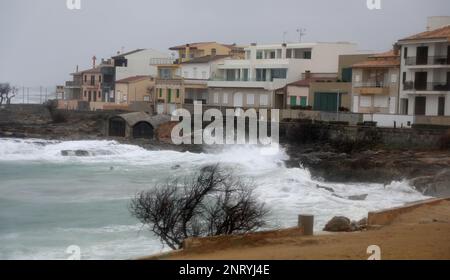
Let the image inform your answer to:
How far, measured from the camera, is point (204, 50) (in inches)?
2125

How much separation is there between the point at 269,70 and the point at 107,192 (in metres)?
22.2

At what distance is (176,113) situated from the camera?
4556 centimetres

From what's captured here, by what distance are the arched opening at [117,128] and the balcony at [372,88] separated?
1530 centimetres

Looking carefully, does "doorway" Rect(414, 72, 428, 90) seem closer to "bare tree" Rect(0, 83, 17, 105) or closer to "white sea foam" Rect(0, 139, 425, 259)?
"white sea foam" Rect(0, 139, 425, 259)

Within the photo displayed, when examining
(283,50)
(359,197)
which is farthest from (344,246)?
(283,50)

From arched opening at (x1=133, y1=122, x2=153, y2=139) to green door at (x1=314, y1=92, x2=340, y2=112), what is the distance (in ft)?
33.6

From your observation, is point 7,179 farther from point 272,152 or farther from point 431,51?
point 431,51

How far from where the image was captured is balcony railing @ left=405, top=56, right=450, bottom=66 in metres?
32.9

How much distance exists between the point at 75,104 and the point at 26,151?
19.2 meters

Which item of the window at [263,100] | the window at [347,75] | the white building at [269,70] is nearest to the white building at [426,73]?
the window at [347,75]

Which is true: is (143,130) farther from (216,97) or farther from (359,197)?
(359,197)

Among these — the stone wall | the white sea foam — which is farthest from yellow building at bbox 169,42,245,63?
the stone wall
